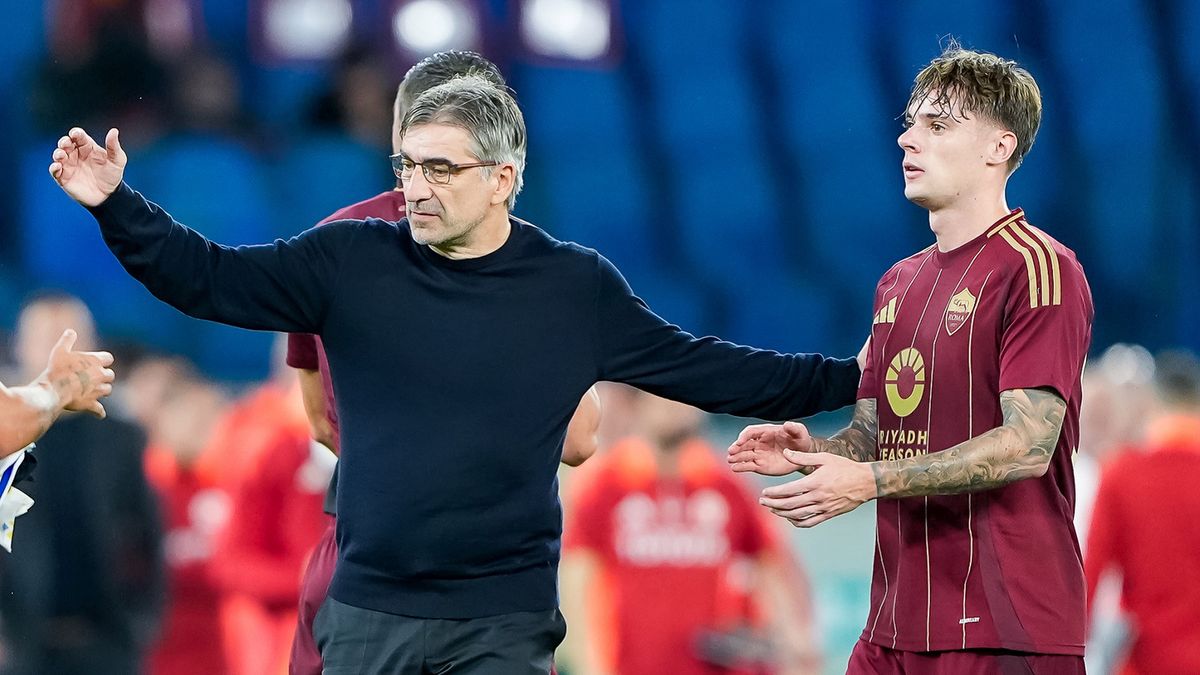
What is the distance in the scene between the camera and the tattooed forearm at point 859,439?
3.59 metres

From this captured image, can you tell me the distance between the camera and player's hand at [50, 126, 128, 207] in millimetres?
3070

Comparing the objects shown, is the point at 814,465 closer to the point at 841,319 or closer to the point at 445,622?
the point at 445,622

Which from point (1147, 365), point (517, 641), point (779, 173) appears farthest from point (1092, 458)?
point (517, 641)

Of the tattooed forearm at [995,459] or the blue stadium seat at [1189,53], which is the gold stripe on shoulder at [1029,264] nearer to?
the tattooed forearm at [995,459]

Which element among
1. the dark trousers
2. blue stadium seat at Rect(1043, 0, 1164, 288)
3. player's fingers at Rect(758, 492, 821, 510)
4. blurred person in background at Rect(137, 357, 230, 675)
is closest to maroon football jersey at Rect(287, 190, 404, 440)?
the dark trousers

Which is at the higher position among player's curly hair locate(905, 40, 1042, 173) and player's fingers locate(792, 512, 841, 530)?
player's curly hair locate(905, 40, 1042, 173)

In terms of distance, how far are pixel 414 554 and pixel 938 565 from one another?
3.51 ft

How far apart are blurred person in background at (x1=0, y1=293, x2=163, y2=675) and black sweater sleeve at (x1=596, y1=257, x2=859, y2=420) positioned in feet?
11.4

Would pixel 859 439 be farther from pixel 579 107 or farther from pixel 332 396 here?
pixel 579 107

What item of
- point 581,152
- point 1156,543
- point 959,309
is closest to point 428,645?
point 959,309

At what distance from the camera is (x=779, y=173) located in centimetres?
1015

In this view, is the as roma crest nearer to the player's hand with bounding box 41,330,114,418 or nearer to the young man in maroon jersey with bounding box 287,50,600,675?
the young man in maroon jersey with bounding box 287,50,600,675

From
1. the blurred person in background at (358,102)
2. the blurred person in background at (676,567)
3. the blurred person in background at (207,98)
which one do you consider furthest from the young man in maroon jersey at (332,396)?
the blurred person in background at (207,98)

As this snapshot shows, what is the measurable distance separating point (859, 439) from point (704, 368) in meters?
0.39
